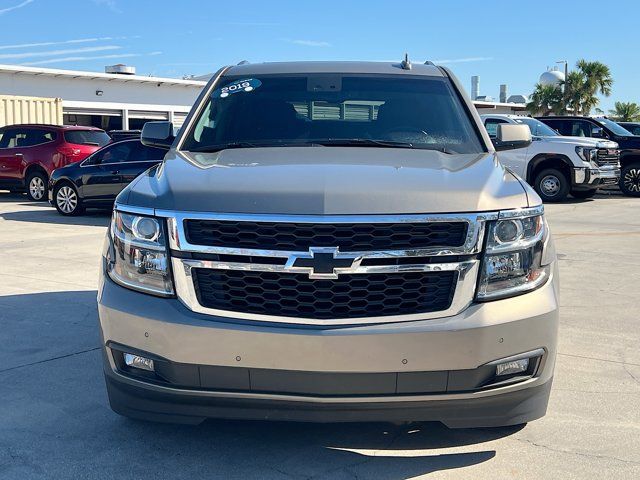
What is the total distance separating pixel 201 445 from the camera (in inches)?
145

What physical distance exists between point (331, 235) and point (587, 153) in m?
15.2

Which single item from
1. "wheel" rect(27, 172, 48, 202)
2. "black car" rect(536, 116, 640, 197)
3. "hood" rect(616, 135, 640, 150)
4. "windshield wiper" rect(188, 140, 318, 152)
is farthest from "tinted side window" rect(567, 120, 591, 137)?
"windshield wiper" rect(188, 140, 318, 152)

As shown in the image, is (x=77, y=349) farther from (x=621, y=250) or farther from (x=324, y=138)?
(x=621, y=250)

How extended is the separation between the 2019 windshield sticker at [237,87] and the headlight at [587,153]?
526 inches

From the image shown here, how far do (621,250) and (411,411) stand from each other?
8.18 metres

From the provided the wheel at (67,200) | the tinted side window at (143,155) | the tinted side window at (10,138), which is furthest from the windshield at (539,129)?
→ the tinted side window at (10,138)

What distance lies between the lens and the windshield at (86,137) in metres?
18.2

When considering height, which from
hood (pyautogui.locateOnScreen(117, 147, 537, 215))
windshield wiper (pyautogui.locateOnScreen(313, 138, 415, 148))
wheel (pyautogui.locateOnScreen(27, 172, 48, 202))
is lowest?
wheel (pyautogui.locateOnScreen(27, 172, 48, 202))

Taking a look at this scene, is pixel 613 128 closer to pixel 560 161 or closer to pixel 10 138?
pixel 560 161

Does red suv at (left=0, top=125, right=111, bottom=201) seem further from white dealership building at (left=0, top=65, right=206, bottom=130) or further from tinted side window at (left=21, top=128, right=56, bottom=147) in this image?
white dealership building at (left=0, top=65, right=206, bottom=130)

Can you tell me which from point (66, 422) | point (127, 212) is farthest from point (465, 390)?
point (66, 422)

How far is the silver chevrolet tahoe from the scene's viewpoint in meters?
3.03

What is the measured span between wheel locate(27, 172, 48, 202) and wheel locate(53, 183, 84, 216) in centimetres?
325

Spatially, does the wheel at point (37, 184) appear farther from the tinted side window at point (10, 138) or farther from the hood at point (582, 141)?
the hood at point (582, 141)
